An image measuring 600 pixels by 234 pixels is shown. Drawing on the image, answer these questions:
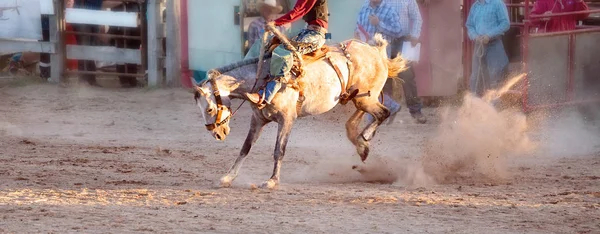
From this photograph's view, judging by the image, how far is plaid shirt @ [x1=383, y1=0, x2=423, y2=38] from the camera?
14305mm

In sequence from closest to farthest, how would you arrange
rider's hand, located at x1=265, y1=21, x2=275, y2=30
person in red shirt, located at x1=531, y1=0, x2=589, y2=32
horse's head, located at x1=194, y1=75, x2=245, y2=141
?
horse's head, located at x1=194, y1=75, x2=245, y2=141
rider's hand, located at x1=265, y1=21, x2=275, y2=30
person in red shirt, located at x1=531, y1=0, x2=589, y2=32

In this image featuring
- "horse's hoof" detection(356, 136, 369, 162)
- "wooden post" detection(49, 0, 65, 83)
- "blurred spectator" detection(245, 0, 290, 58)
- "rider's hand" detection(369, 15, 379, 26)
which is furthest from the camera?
"wooden post" detection(49, 0, 65, 83)

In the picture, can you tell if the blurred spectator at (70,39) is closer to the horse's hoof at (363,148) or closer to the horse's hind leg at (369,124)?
the horse's hind leg at (369,124)

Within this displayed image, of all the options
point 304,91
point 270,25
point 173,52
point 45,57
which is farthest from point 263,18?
point 270,25

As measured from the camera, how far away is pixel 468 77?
1630cm

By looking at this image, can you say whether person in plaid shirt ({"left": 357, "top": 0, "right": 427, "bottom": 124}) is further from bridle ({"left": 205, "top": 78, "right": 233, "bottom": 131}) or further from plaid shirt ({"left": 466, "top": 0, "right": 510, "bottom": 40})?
bridle ({"left": 205, "top": 78, "right": 233, "bottom": 131})

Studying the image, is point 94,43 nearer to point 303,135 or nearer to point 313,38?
point 303,135

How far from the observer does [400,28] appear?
47.2ft

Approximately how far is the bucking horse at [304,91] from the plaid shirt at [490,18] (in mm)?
3984

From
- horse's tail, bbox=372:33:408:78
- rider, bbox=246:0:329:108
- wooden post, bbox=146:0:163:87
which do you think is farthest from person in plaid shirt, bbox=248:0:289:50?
rider, bbox=246:0:329:108

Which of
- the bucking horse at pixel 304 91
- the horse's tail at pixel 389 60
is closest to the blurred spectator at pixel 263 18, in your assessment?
the horse's tail at pixel 389 60

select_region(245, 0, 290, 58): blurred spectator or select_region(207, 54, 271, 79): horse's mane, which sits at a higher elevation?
select_region(207, 54, 271, 79): horse's mane

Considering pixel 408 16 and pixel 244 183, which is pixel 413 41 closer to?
pixel 408 16

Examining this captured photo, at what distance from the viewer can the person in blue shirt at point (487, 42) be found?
48.7 feet
